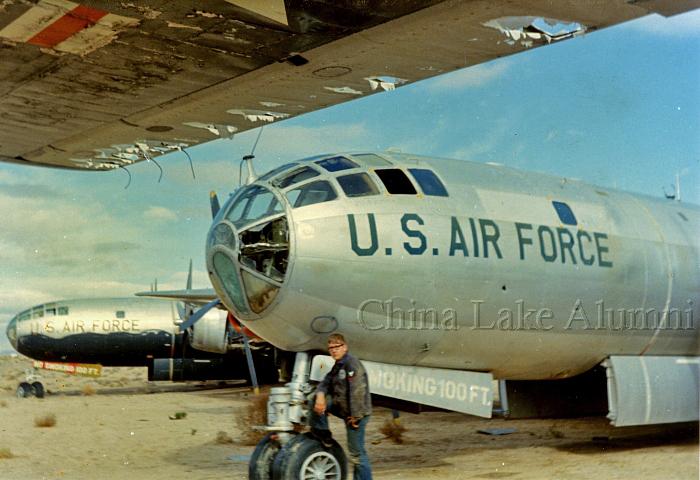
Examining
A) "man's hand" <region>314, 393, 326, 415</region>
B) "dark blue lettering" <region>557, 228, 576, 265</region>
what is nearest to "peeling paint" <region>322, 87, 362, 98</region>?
"man's hand" <region>314, 393, 326, 415</region>

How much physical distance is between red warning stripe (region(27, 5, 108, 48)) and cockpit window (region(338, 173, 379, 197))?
4.37 m

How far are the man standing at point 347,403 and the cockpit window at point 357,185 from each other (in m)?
1.67

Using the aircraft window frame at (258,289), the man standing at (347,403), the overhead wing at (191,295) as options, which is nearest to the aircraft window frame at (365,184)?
the aircraft window frame at (258,289)

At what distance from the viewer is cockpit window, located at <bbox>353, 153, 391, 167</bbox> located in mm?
8930

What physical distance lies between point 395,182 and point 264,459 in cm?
334

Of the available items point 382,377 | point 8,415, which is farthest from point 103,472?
point 8,415

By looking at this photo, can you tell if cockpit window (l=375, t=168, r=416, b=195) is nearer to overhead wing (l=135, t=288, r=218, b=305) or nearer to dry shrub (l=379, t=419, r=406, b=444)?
dry shrub (l=379, t=419, r=406, b=444)

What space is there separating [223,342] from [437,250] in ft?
50.6

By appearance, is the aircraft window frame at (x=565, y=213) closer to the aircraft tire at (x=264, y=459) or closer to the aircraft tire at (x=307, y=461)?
the aircraft tire at (x=307, y=461)

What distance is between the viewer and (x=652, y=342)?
1071 cm

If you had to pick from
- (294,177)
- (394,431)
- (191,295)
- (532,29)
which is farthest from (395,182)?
(191,295)

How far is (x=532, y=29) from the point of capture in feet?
14.1

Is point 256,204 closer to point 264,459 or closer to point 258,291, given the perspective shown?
point 258,291

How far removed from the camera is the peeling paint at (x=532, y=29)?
419 centimetres
